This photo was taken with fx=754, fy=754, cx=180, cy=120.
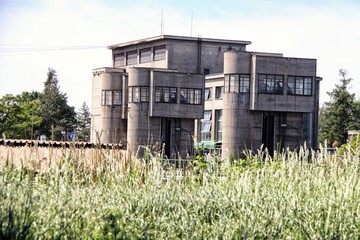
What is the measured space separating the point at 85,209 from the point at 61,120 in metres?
89.1

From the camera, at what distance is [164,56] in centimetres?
7788

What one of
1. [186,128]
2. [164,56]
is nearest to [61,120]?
[164,56]

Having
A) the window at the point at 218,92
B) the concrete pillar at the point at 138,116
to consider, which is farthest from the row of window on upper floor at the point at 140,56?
the concrete pillar at the point at 138,116

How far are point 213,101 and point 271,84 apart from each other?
1438 cm

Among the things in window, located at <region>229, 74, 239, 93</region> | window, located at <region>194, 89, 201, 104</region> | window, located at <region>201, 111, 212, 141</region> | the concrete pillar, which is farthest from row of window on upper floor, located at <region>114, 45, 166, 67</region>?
window, located at <region>229, 74, 239, 93</region>

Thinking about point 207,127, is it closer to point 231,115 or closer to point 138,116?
point 138,116

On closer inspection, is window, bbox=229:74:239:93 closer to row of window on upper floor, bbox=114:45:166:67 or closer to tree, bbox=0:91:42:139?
row of window on upper floor, bbox=114:45:166:67

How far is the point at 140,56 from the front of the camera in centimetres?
8331

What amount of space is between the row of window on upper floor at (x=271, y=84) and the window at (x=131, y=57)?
27.4m

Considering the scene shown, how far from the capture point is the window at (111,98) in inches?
2835

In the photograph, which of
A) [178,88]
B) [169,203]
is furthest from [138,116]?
[169,203]

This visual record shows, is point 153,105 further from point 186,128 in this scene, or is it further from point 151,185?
point 151,185

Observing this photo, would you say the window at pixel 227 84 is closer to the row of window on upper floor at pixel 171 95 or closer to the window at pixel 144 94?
the row of window on upper floor at pixel 171 95

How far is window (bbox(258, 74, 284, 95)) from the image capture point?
5797 centimetres
